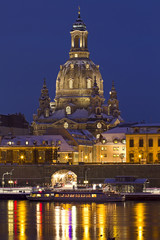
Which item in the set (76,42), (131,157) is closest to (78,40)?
(76,42)

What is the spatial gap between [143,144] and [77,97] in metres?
54.8

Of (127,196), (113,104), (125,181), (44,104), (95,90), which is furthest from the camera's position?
(44,104)

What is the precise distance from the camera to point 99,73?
193 metres

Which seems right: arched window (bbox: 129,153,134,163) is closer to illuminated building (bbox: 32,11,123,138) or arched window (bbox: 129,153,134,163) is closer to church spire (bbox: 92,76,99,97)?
illuminated building (bbox: 32,11,123,138)

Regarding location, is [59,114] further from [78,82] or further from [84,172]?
[84,172]

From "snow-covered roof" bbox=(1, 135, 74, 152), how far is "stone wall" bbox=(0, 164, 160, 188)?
8.83 metres

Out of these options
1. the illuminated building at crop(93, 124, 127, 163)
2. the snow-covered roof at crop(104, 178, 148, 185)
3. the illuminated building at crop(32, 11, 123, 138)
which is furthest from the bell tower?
the snow-covered roof at crop(104, 178, 148, 185)

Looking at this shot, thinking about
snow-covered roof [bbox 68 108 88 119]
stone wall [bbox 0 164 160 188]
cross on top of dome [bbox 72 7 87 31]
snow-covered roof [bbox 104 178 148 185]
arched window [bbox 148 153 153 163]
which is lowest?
snow-covered roof [bbox 104 178 148 185]

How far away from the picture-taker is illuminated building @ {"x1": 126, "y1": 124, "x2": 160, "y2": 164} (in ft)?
448

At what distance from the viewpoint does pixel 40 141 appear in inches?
5812

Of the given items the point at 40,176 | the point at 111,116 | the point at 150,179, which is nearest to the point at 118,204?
the point at 150,179

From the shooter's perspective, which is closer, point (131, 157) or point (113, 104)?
point (131, 157)

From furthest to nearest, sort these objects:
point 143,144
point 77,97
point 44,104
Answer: point 44,104
point 77,97
point 143,144

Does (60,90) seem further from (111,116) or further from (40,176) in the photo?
(40,176)
